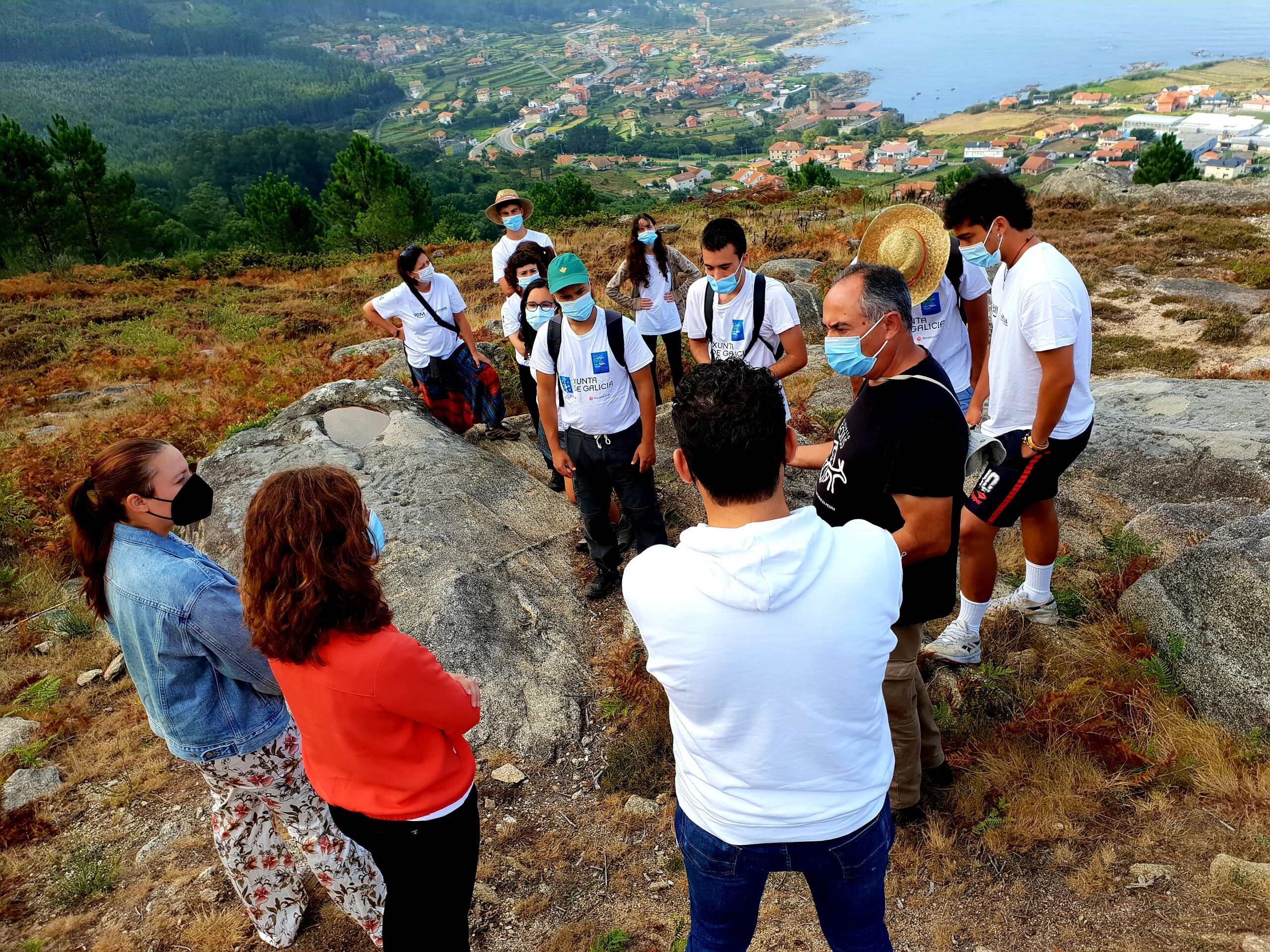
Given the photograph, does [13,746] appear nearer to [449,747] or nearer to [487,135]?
[449,747]

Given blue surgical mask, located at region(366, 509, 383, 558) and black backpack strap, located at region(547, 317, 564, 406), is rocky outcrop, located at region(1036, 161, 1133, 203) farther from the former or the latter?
blue surgical mask, located at region(366, 509, 383, 558)

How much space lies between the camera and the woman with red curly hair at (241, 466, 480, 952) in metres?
1.82

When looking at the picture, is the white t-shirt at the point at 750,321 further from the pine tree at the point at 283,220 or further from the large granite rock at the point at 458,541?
the pine tree at the point at 283,220

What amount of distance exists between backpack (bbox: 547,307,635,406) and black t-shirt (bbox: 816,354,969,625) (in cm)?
184

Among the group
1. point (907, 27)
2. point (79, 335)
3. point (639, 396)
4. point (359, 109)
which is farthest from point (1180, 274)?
point (907, 27)

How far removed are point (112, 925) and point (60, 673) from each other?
2.44 m

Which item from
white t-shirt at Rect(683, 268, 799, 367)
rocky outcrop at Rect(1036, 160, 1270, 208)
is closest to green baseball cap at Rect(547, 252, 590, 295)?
white t-shirt at Rect(683, 268, 799, 367)

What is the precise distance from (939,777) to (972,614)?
940mm

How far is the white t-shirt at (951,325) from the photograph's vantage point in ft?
14.4

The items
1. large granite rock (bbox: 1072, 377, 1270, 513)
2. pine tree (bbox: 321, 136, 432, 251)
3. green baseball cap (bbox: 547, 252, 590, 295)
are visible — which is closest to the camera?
green baseball cap (bbox: 547, 252, 590, 295)

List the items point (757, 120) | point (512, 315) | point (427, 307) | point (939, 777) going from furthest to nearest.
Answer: point (757, 120), point (427, 307), point (512, 315), point (939, 777)

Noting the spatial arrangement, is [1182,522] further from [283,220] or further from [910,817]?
[283,220]

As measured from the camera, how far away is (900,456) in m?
2.40

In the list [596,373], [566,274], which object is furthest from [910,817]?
[566,274]
